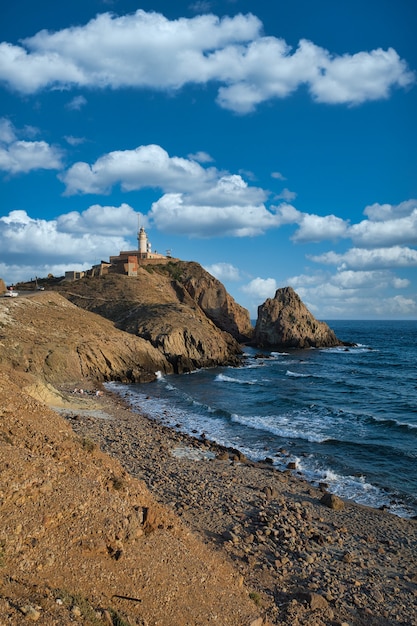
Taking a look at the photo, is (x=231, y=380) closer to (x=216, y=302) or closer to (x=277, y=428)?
(x=277, y=428)

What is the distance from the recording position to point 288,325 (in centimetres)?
8144

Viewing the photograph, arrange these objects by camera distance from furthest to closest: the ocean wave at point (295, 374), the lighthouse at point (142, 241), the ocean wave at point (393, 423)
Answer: the lighthouse at point (142, 241) → the ocean wave at point (295, 374) → the ocean wave at point (393, 423)

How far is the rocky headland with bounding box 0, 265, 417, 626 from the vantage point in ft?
23.4

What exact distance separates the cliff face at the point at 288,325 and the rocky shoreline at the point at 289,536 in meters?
62.9

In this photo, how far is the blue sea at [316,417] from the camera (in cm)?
1945


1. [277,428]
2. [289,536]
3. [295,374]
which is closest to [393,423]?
[277,428]

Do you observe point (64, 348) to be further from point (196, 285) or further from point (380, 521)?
point (196, 285)

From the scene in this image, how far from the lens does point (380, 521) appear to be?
48.1 feet

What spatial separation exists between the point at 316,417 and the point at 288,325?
5146 cm

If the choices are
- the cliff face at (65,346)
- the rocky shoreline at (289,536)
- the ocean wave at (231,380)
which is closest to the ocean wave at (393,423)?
the rocky shoreline at (289,536)

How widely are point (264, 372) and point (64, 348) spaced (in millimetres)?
24993

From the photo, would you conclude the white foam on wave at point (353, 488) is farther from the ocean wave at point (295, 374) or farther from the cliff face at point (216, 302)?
the cliff face at point (216, 302)

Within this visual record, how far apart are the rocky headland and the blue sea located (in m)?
2.51

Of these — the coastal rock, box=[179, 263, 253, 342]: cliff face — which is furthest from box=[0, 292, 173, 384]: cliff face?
box=[179, 263, 253, 342]: cliff face
